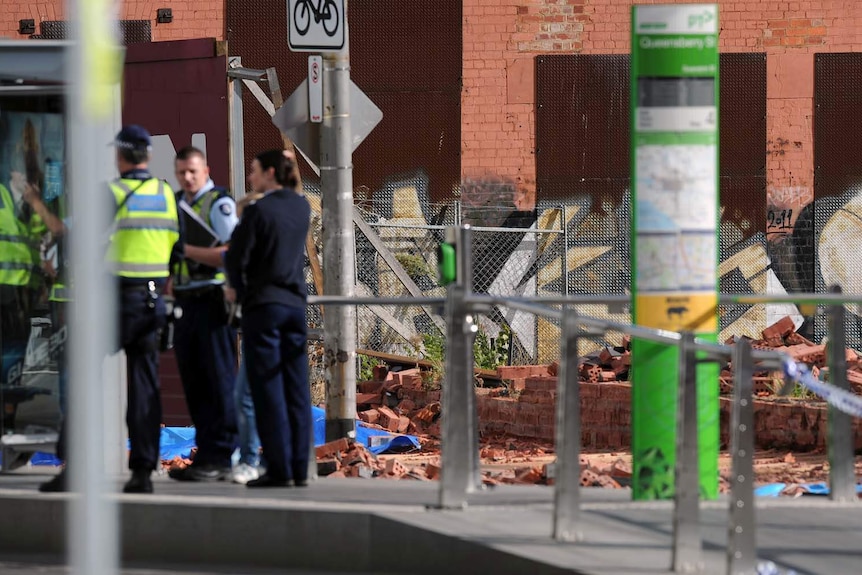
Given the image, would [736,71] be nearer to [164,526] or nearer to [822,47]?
[822,47]

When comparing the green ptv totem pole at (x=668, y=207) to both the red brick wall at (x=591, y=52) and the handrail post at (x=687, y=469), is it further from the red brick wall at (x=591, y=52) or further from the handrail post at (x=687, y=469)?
the red brick wall at (x=591, y=52)

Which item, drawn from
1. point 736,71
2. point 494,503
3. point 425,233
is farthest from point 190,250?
point 736,71

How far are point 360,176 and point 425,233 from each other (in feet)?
3.90

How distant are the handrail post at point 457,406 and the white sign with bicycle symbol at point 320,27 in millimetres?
4108

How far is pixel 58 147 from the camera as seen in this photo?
830 centimetres

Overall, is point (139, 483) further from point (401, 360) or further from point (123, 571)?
point (401, 360)

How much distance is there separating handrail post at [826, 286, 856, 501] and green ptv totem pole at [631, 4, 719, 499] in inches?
29.0

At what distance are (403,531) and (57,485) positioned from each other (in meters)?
1.99

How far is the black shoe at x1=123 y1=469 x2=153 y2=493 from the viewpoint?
7602 millimetres

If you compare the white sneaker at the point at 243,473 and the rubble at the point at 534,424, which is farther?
the rubble at the point at 534,424

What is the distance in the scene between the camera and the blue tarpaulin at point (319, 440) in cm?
1165

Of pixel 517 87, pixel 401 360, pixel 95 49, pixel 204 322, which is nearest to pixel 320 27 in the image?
pixel 204 322

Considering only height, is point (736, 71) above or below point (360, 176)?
above

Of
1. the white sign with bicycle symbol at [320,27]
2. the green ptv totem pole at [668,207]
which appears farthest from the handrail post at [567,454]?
the white sign with bicycle symbol at [320,27]
